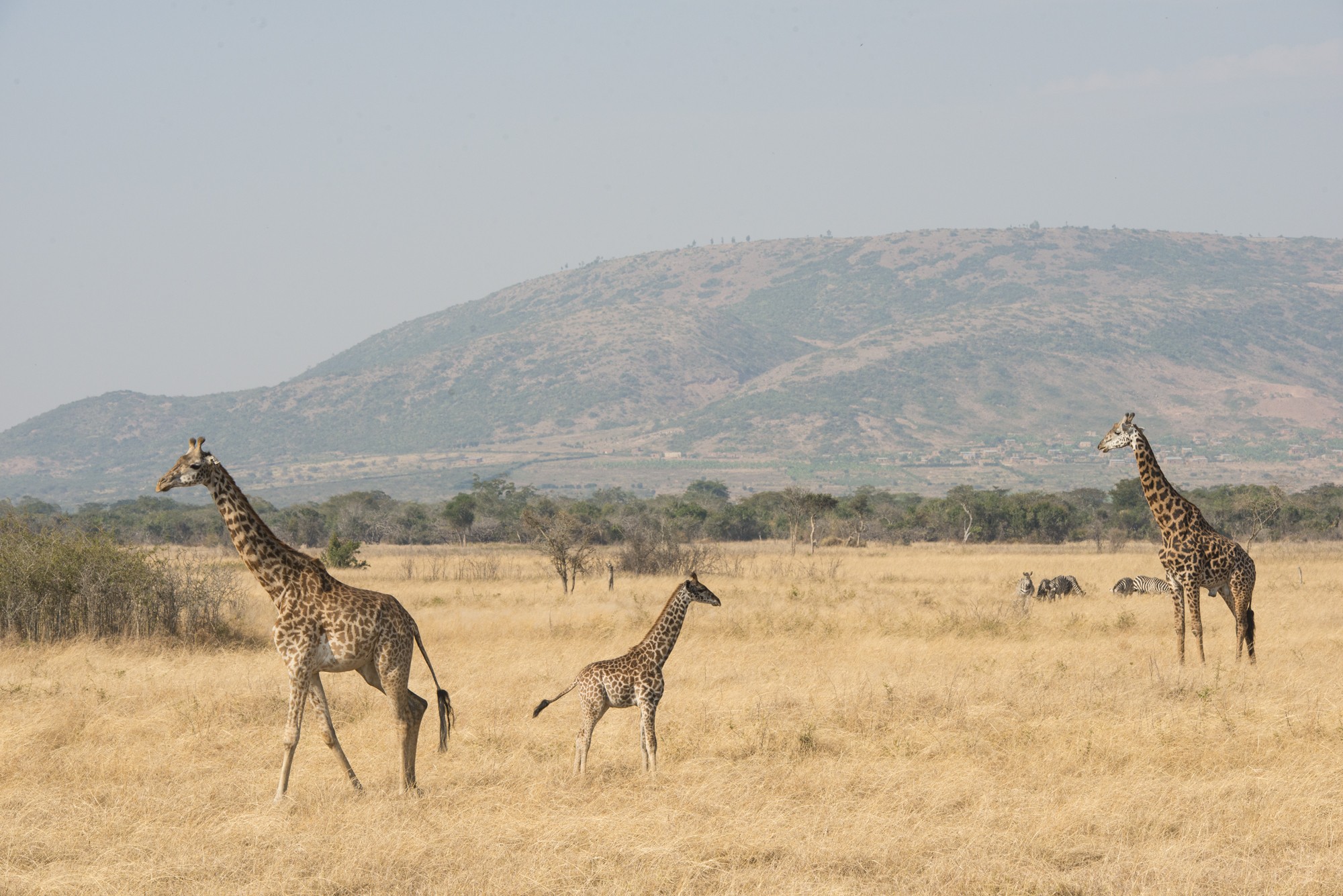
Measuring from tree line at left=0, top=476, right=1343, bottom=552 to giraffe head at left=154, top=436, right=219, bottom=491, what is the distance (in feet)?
128

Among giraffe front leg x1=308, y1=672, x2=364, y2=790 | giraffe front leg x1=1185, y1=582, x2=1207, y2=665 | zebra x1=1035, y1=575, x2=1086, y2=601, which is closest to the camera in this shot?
giraffe front leg x1=308, y1=672, x2=364, y2=790

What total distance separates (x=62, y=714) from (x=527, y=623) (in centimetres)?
967

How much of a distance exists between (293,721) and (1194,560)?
12.1 metres

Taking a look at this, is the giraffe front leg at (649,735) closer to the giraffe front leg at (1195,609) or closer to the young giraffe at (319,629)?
the young giraffe at (319,629)

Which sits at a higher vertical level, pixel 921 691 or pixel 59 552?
pixel 59 552

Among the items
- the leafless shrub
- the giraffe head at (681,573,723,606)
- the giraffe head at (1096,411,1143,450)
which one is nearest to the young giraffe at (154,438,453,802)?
the giraffe head at (681,573,723,606)

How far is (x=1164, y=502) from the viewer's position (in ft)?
55.2

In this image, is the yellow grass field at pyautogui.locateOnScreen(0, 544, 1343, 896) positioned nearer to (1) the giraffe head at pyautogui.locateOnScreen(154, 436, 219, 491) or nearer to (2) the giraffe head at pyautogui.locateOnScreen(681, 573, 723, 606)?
(2) the giraffe head at pyautogui.locateOnScreen(681, 573, 723, 606)

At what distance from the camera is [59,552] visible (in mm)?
19094

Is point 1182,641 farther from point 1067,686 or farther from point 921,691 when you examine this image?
point 921,691

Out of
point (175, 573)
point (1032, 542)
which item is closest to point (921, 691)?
point (175, 573)

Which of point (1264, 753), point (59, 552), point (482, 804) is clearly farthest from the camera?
point (59, 552)

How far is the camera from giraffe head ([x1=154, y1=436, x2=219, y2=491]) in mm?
10180

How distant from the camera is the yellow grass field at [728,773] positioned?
8.34m
